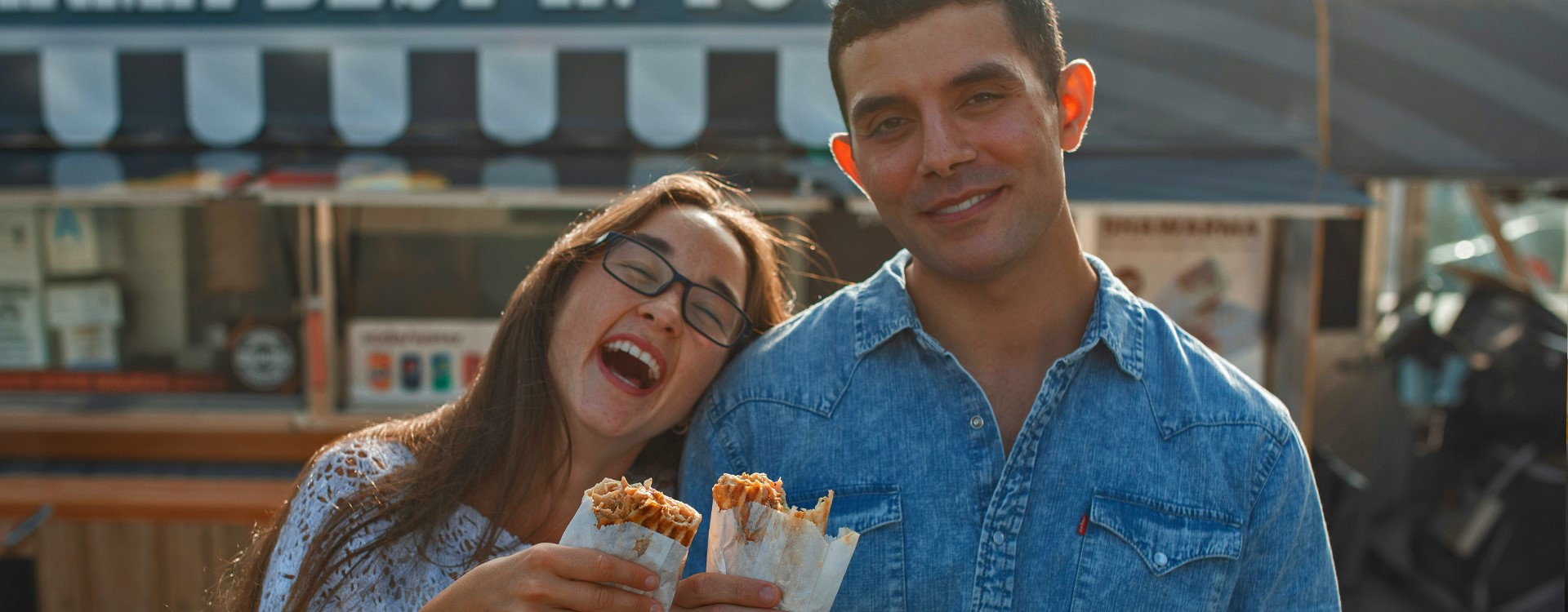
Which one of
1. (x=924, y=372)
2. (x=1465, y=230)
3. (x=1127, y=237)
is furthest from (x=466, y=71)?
(x=1465, y=230)

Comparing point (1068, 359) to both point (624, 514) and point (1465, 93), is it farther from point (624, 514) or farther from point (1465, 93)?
A: point (1465, 93)

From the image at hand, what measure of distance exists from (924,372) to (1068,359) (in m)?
0.26

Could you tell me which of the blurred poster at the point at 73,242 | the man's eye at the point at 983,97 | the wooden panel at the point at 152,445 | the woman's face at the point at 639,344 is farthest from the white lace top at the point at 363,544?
the blurred poster at the point at 73,242

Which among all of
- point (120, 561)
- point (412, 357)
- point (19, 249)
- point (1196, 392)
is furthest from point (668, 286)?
point (19, 249)

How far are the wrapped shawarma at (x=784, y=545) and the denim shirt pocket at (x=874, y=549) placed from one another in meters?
0.14

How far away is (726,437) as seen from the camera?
187cm

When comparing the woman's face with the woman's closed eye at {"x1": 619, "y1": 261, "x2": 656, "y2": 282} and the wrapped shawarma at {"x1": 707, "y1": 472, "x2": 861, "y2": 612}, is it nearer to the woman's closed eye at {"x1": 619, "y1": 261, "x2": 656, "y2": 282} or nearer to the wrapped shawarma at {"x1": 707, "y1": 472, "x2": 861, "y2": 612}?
the woman's closed eye at {"x1": 619, "y1": 261, "x2": 656, "y2": 282}

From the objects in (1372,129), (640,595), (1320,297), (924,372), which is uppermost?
(1372,129)

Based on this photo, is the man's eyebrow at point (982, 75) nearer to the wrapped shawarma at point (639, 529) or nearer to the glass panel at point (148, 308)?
the wrapped shawarma at point (639, 529)

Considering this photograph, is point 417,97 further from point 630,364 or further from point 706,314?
point 706,314

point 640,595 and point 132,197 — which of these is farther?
point 132,197

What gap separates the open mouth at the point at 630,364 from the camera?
6.54 ft

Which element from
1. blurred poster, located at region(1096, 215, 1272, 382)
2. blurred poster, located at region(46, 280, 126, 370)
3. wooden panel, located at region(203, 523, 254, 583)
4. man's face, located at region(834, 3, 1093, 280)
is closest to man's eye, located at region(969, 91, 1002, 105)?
man's face, located at region(834, 3, 1093, 280)

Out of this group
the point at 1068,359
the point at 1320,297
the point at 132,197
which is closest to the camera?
the point at 1068,359
